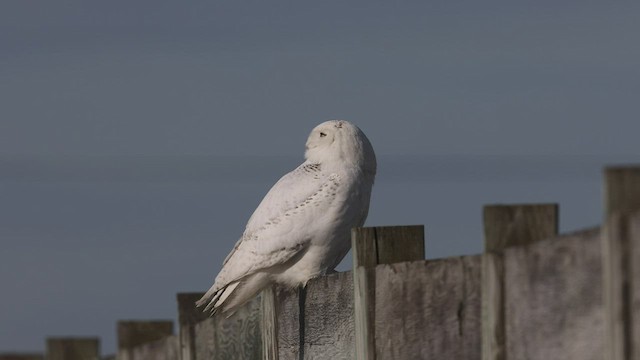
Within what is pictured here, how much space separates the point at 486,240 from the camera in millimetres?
3465

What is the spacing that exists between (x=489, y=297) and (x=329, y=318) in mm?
1673

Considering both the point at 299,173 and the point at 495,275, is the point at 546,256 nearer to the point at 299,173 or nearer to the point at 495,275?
the point at 495,275

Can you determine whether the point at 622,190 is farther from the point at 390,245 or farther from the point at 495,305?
the point at 390,245

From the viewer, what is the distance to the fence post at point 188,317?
22.6ft

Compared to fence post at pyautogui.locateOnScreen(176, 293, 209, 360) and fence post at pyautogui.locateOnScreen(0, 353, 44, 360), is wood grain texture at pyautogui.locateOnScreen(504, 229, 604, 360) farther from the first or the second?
fence post at pyautogui.locateOnScreen(0, 353, 44, 360)

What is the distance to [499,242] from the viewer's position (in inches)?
136

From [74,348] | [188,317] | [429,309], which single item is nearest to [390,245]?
[429,309]

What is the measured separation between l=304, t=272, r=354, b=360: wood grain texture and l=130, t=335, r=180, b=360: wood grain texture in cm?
190

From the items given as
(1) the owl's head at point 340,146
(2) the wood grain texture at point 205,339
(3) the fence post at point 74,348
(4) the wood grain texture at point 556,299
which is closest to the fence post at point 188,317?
(2) the wood grain texture at point 205,339

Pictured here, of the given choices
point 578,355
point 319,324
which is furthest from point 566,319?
point 319,324

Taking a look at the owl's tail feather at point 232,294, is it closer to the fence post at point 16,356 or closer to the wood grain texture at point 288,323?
the wood grain texture at point 288,323

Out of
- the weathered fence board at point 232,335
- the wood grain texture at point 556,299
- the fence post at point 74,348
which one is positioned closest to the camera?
the wood grain texture at point 556,299

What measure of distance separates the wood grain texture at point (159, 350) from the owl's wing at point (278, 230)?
27 centimetres

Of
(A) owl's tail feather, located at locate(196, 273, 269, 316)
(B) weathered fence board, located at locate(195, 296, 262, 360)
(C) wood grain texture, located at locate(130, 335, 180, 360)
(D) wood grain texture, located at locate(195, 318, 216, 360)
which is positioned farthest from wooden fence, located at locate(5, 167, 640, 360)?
(C) wood grain texture, located at locate(130, 335, 180, 360)
